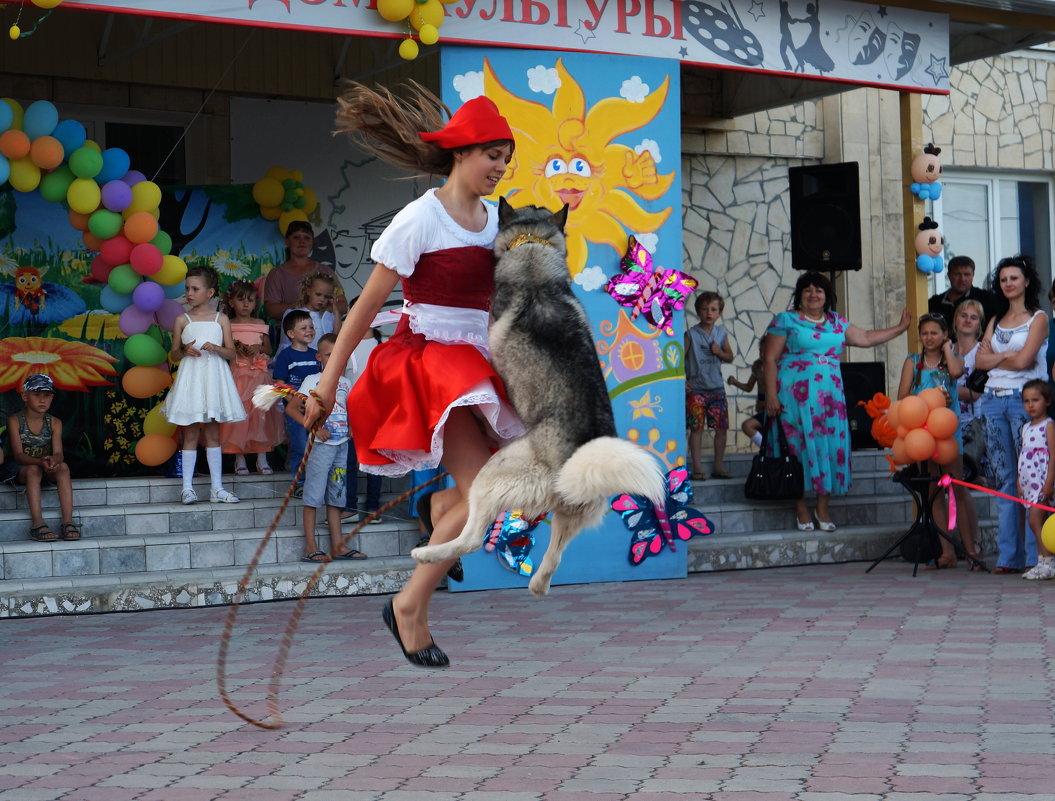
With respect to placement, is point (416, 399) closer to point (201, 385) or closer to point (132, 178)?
point (201, 385)

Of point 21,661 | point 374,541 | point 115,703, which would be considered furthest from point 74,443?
point 115,703

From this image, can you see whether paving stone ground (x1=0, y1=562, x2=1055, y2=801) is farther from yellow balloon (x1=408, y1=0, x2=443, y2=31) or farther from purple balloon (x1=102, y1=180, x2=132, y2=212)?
yellow balloon (x1=408, y1=0, x2=443, y2=31)

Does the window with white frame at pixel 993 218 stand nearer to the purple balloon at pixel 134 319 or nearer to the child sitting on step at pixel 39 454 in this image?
the purple balloon at pixel 134 319

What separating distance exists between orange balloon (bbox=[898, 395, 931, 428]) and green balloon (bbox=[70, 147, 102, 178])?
543cm

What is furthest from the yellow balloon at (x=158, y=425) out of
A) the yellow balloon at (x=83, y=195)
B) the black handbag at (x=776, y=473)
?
the black handbag at (x=776, y=473)

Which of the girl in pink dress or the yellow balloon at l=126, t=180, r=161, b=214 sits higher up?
the yellow balloon at l=126, t=180, r=161, b=214

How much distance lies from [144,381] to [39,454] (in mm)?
968

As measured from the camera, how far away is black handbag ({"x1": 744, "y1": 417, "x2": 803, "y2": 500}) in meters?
10.1

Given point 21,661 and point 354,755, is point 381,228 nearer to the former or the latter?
point 21,661

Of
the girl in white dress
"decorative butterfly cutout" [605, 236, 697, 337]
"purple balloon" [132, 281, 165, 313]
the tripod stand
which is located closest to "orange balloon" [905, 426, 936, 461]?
the tripod stand

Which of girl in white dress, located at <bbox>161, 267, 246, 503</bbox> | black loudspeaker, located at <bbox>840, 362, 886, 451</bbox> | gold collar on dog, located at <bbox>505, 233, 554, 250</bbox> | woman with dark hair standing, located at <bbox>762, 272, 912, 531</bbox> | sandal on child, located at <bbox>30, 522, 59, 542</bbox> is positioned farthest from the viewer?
black loudspeaker, located at <bbox>840, 362, 886, 451</bbox>

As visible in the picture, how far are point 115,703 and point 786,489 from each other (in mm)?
5855

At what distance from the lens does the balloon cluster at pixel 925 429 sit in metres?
9.02

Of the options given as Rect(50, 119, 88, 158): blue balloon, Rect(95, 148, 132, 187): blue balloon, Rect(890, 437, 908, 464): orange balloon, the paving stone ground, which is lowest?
the paving stone ground
